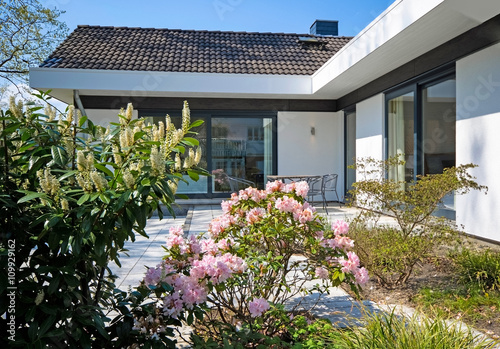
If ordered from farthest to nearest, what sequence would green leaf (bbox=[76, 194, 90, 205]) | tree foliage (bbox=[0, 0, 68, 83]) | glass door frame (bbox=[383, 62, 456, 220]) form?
tree foliage (bbox=[0, 0, 68, 83]) → glass door frame (bbox=[383, 62, 456, 220]) → green leaf (bbox=[76, 194, 90, 205])

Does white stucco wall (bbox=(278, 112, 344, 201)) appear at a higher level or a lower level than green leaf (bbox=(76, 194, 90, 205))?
higher

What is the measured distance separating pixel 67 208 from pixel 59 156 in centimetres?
24

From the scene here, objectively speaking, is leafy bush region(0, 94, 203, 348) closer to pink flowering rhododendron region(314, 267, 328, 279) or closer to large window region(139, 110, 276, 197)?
pink flowering rhododendron region(314, 267, 328, 279)

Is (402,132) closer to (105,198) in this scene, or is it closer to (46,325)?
(105,198)

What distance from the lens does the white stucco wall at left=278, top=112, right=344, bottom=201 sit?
33.6ft

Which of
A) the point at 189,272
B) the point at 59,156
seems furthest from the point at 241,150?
the point at 59,156

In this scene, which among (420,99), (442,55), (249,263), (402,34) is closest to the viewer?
(249,263)

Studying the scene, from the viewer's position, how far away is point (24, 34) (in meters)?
14.6

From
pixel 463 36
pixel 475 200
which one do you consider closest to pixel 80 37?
pixel 463 36

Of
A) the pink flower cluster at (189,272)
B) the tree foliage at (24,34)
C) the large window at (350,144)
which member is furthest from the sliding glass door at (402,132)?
the tree foliage at (24,34)

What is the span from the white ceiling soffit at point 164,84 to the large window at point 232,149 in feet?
2.37

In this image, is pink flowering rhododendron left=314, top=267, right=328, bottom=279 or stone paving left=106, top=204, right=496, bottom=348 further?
stone paving left=106, top=204, right=496, bottom=348

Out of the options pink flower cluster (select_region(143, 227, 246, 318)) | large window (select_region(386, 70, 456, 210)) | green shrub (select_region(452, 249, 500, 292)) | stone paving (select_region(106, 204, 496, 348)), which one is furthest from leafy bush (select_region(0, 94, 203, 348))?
large window (select_region(386, 70, 456, 210))

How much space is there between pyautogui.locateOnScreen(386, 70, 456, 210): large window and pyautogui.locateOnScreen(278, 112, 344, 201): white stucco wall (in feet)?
9.09
